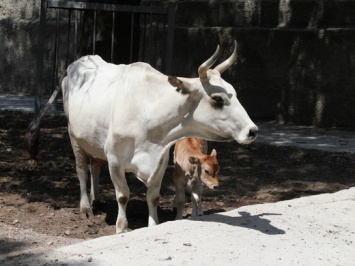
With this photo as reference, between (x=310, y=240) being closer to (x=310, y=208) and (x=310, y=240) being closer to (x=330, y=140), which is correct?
(x=310, y=208)

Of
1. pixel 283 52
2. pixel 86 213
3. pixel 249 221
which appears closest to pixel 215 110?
pixel 249 221

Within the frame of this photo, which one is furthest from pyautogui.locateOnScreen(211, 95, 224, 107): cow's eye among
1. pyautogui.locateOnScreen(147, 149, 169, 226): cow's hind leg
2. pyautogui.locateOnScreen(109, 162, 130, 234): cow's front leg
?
pyautogui.locateOnScreen(109, 162, 130, 234): cow's front leg

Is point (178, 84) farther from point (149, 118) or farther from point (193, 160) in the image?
point (193, 160)

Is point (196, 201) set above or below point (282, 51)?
below

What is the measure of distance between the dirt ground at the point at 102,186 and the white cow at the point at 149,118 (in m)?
0.77

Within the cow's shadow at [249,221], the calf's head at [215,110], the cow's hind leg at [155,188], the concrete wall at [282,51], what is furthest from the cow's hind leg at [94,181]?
the concrete wall at [282,51]

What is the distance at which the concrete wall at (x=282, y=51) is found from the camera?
1535 centimetres

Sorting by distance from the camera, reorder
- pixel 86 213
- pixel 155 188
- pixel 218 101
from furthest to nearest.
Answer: pixel 86 213 < pixel 155 188 < pixel 218 101

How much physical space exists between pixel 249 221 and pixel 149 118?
122cm

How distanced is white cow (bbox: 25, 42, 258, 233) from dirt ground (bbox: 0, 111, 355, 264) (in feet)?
2.52

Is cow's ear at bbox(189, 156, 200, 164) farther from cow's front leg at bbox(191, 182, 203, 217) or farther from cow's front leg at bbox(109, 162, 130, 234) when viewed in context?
cow's front leg at bbox(109, 162, 130, 234)

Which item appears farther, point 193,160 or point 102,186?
point 102,186

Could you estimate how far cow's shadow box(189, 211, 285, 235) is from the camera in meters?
7.61

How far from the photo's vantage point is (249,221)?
780 centimetres
